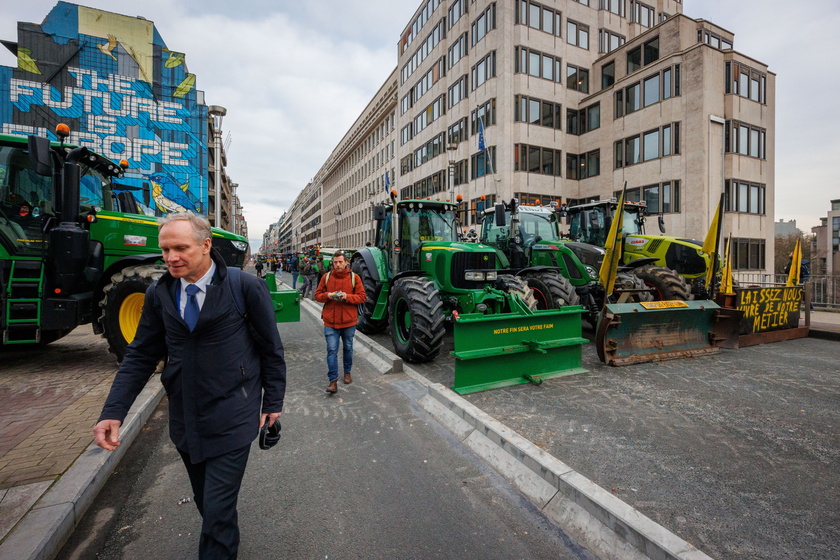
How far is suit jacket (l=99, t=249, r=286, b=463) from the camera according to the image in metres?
2.03

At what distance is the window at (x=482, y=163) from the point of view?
26.6m

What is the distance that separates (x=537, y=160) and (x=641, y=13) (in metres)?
15.8

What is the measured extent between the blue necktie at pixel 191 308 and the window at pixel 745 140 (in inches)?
1023

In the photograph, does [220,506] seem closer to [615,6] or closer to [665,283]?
[665,283]

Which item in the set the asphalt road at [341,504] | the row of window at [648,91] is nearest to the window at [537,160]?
the row of window at [648,91]

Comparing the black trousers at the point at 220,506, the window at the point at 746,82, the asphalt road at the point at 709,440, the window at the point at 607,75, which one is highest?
the window at the point at 607,75

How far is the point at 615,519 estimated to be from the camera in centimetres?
257

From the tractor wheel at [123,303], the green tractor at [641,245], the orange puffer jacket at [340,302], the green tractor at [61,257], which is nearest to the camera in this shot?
the orange puffer jacket at [340,302]

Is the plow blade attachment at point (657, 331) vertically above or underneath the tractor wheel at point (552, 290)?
underneath

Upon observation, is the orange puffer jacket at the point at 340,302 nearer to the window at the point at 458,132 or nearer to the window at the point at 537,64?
the window at the point at 537,64

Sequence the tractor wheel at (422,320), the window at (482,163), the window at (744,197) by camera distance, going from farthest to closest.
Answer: the window at (482,163)
the window at (744,197)
the tractor wheel at (422,320)

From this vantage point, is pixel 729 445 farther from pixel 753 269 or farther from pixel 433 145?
pixel 433 145

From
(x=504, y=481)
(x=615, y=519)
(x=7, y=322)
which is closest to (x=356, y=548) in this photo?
(x=504, y=481)

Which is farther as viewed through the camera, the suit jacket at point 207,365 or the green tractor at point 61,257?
the green tractor at point 61,257
